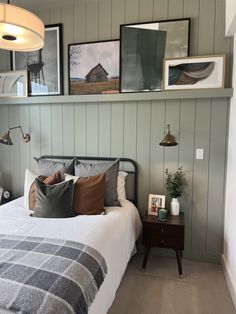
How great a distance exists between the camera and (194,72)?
257 centimetres

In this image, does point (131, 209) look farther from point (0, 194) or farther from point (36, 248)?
point (0, 194)

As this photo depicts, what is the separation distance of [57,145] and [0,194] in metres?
0.97

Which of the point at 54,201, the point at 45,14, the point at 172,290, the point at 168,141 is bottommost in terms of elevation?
the point at 172,290

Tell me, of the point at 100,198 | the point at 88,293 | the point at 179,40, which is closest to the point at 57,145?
the point at 100,198

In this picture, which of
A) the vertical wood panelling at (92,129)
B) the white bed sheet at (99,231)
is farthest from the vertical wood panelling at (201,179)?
the vertical wood panelling at (92,129)

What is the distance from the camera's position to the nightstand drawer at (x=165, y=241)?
2.44 meters

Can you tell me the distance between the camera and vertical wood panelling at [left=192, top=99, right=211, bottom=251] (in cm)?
265

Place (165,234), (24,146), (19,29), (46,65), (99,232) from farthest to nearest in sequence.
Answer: (24,146), (46,65), (165,234), (99,232), (19,29)

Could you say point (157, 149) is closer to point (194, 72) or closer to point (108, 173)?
point (108, 173)

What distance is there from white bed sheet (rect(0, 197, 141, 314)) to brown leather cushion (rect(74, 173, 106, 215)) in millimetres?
99

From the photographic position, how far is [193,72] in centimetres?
258

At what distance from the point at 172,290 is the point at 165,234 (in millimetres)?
490

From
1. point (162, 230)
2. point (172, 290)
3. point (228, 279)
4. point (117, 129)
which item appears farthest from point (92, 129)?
point (228, 279)

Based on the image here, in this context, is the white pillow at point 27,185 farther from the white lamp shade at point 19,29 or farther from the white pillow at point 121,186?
the white lamp shade at point 19,29
